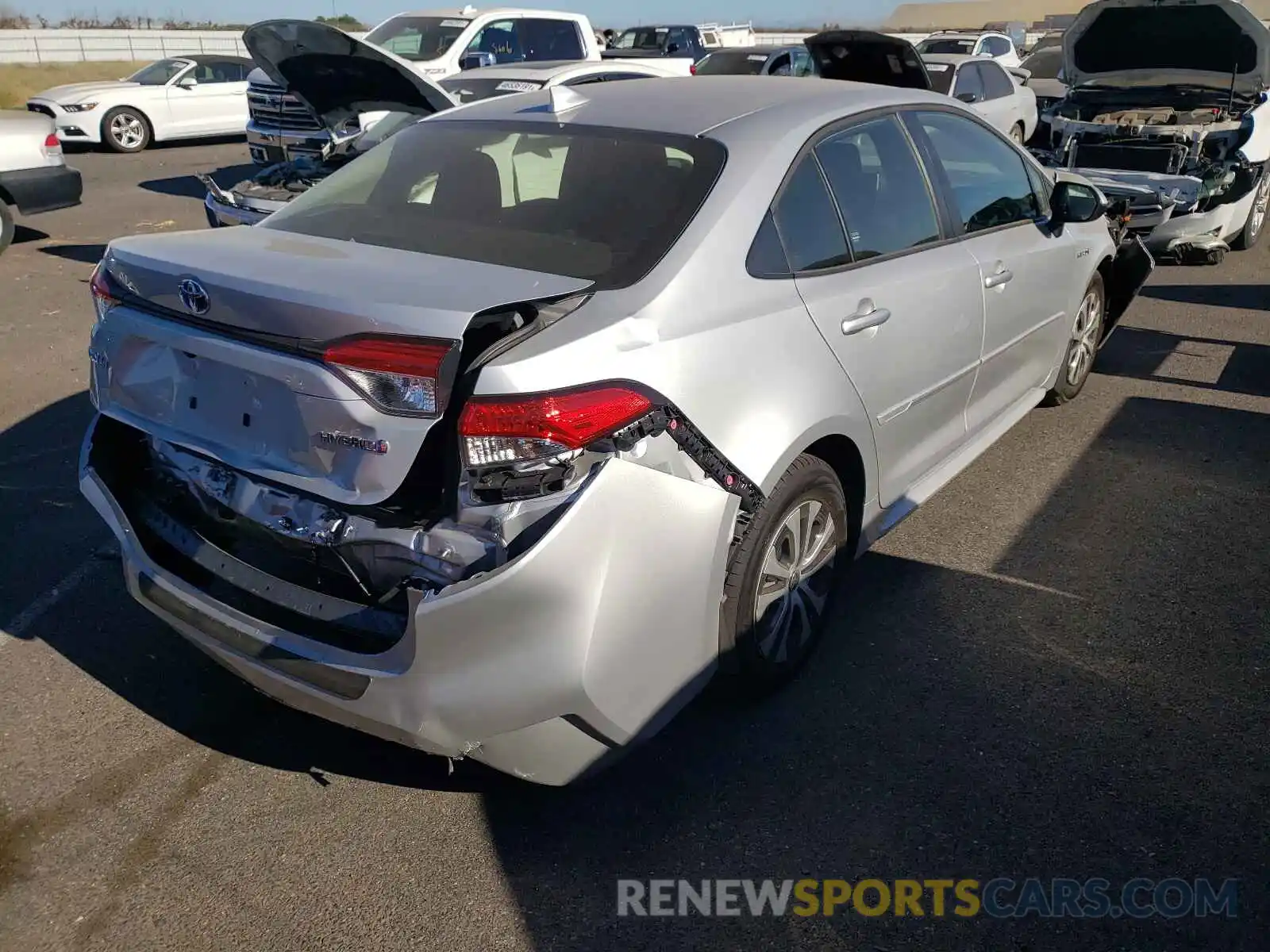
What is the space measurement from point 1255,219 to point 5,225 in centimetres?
1127

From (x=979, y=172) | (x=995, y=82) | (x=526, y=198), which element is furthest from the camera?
(x=995, y=82)

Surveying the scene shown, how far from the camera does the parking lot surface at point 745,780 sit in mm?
2469

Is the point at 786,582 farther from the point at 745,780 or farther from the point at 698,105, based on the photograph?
the point at 698,105

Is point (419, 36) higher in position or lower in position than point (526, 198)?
higher

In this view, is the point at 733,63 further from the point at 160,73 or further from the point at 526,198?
the point at 526,198

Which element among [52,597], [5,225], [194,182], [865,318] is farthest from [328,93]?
[194,182]

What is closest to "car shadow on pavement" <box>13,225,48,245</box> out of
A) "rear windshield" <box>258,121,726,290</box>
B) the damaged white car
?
"rear windshield" <box>258,121,726,290</box>

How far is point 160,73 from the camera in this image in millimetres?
17484

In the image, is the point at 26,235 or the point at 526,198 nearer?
the point at 526,198

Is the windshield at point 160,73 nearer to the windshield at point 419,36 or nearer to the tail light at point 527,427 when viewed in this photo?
the windshield at point 419,36

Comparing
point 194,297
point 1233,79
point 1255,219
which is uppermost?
point 194,297

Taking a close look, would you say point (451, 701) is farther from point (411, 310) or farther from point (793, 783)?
point (793, 783)

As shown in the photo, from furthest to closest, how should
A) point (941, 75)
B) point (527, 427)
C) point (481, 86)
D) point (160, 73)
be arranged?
1. point (160, 73)
2. point (941, 75)
3. point (481, 86)
4. point (527, 427)

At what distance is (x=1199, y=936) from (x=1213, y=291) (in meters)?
7.34
